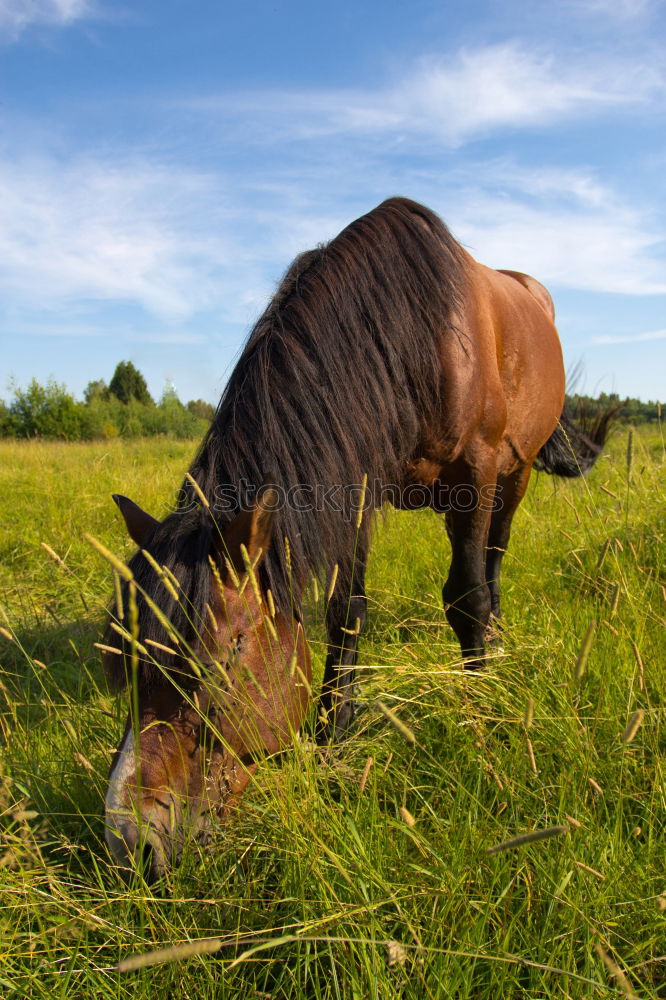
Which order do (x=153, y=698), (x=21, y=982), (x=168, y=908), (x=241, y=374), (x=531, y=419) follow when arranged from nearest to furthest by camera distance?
Answer: (x=21, y=982) → (x=168, y=908) → (x=153, y=698) → (x=241, y=374) → (x=531, y=419)

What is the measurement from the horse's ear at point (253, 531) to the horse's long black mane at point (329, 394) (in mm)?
46

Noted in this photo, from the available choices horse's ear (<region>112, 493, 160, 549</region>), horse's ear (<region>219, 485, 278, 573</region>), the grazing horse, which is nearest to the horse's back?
the grazing horse

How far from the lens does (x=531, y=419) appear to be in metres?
3.87

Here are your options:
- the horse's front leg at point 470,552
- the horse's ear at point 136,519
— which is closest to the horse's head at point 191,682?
the horse's ear at point 136,519

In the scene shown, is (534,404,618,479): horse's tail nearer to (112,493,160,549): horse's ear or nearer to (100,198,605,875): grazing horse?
(100,198,605,875): grazing horse

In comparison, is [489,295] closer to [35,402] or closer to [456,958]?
[456,958]

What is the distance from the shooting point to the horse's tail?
4.81 metres

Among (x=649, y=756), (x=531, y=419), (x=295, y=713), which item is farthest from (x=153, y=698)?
(x=531, y=419)

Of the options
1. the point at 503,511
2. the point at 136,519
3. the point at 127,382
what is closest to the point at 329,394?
the point at 136,519

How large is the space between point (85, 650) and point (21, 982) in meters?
2.34

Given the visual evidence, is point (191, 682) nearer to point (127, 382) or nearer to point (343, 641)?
point (343, 641)

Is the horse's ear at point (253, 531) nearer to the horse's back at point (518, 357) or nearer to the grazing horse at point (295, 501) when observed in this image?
the grazing horse at point (295, 501)

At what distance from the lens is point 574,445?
5.16 m

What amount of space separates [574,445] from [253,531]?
4.21 meters
